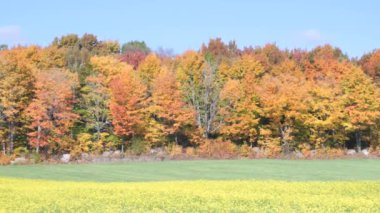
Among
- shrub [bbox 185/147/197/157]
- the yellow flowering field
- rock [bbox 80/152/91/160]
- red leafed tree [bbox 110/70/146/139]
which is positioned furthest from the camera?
shrub [bbox 185/147/197/157]

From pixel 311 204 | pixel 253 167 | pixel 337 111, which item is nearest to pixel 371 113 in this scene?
pixel 337 111

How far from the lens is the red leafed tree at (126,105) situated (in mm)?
57906

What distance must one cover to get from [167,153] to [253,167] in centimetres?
1660

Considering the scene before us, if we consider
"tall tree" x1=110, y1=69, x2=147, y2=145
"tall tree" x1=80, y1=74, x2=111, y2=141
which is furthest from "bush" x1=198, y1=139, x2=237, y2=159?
"tall tree" x1=80, y1=74, x2=111, y2=141

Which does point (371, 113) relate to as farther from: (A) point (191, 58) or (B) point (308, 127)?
(A) point (191, 58)

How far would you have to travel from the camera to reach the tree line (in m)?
55.2

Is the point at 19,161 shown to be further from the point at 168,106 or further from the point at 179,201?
the point at 179,201

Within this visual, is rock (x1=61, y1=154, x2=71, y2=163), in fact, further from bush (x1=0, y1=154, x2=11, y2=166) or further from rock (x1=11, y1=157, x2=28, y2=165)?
bush (x1=0, y1=154, x2=11, y2=166)

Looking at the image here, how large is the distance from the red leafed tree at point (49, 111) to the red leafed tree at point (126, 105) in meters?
4.67

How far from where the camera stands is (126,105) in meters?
58.4

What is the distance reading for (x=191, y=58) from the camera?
69.4 m

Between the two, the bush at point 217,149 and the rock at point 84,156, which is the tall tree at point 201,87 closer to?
the bush at point 217,149

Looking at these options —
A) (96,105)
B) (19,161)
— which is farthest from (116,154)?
(19,161)

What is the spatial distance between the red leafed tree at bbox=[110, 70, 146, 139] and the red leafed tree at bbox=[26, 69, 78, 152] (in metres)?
4.67
